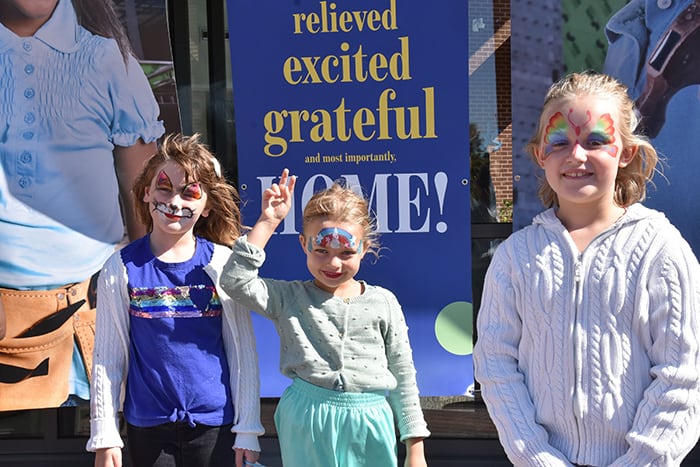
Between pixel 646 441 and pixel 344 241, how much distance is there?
103cm

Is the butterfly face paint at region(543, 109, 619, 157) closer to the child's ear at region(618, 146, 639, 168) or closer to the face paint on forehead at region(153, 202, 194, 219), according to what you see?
the child's ear at region(618, 146, 639, 168)

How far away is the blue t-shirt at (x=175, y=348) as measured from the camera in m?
2.45

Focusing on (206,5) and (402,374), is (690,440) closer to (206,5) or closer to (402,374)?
(402,374)

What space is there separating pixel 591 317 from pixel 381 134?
6.20 feet

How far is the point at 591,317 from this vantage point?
6.50 feet

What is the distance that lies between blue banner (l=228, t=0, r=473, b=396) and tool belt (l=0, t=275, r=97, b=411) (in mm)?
837

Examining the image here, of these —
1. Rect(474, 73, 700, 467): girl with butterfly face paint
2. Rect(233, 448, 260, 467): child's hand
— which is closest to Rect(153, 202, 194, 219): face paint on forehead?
Rect(233, 448, 260, 467): child's hand

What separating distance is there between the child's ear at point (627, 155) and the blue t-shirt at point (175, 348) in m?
1.27

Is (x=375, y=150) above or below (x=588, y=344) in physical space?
above

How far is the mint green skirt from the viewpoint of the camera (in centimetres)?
238

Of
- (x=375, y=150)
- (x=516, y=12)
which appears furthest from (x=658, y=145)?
(x=375, y=150)

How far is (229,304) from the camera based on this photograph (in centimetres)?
251

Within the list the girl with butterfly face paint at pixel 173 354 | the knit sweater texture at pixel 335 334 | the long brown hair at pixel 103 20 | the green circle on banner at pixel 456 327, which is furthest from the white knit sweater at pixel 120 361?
the long brown hair at pixel 103 20

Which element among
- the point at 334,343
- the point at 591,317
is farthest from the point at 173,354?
the point at 591,317
